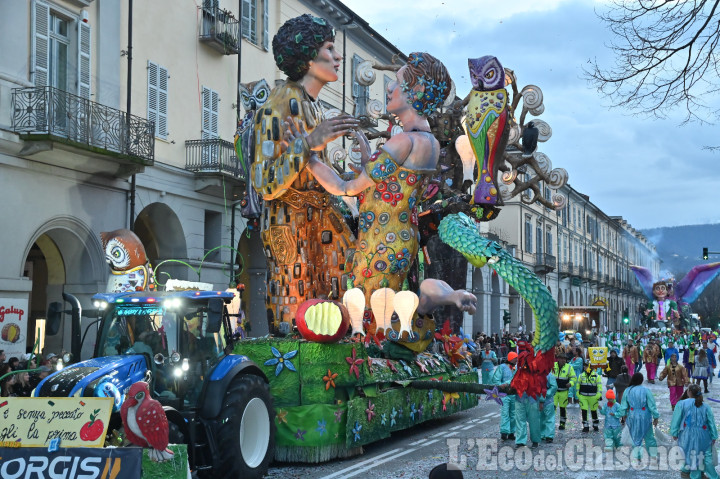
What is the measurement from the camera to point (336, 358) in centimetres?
1135

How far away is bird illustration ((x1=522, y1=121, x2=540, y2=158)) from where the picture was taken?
16875 millimetres

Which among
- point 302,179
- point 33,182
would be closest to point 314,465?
point 302,179

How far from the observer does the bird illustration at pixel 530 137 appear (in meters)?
16.9

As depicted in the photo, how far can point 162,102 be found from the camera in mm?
20781

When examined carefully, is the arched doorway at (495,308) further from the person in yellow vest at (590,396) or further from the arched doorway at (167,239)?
the person in yellow vest at (590,396)

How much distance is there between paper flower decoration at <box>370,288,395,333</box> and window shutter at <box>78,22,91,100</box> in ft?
29.9

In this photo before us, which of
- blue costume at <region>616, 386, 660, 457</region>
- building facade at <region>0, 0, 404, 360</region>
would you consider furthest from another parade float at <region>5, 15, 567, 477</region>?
building facade at <region>0, 0, 404, 360</region>

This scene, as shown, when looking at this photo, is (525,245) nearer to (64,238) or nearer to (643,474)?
(64,238)

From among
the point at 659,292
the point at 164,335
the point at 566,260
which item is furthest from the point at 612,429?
the point at 566,260

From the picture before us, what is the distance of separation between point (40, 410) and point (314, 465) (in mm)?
4773

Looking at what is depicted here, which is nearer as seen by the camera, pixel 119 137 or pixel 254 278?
pixel 119 137

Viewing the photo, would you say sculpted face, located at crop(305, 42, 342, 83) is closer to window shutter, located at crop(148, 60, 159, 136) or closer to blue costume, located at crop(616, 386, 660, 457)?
blue costume, located at crop(616, 386, 660, 457)

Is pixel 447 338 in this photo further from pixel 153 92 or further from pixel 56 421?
pixel 153 92

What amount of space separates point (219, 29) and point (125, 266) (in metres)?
11.0
